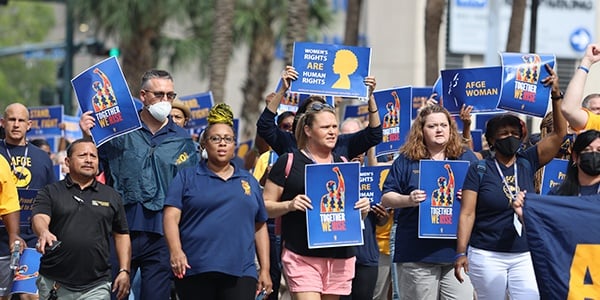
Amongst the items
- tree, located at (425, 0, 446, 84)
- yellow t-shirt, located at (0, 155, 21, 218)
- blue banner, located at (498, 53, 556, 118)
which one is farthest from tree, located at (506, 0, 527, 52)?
yellow t-shirt, located at (0, 155, 21, 218)

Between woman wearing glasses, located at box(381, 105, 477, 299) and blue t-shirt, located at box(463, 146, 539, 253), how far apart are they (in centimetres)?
44

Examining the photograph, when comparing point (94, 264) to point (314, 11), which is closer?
point (94, 264)

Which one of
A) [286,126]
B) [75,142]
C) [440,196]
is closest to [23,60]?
[286,126]

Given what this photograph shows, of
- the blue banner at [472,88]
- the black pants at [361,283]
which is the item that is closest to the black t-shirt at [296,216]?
the black pants at [361,283]

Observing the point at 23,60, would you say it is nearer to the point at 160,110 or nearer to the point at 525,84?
the point at 160,110

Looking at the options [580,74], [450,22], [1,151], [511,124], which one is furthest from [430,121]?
[450,22]

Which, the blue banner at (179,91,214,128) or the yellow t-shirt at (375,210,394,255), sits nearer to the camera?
the yellow t-shirt at (375,210,394,255)

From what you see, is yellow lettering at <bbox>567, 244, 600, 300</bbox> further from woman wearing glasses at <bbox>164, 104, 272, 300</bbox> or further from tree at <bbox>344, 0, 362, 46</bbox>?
tree at <bbox>344, 0, 362, 46</bbox>

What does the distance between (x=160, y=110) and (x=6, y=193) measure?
125 centimetres

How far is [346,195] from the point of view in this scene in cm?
870

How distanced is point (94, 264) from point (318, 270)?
1.49 metres

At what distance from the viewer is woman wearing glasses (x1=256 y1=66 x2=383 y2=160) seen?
9367mm

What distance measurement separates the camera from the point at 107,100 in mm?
9492

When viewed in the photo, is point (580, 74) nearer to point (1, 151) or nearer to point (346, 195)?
point (346, 195)
